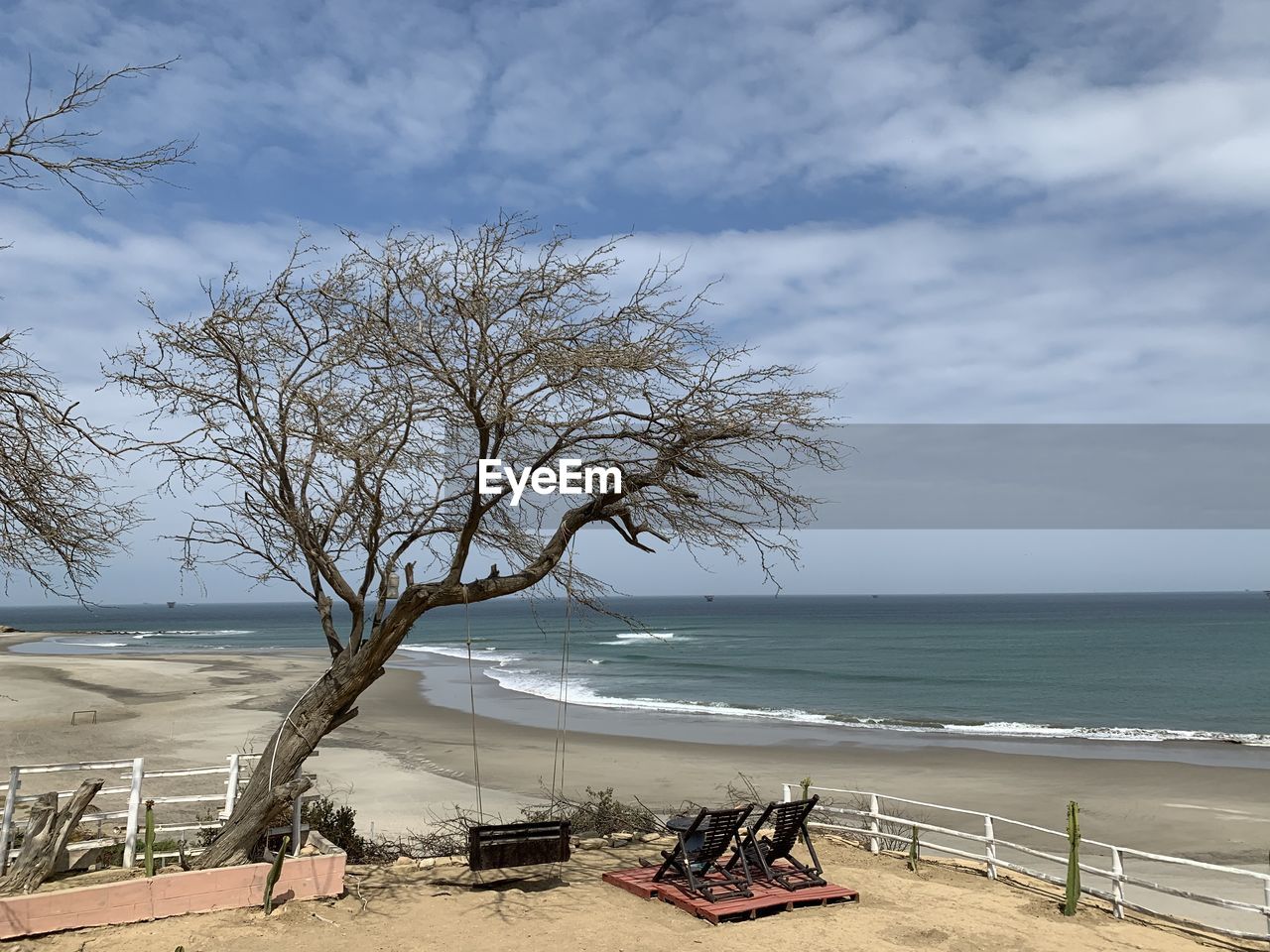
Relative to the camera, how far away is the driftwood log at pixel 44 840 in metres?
7.82

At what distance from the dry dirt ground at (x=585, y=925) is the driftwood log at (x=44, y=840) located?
68 cm

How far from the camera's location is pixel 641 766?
78.8 feet

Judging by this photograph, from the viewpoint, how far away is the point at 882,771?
23.8m

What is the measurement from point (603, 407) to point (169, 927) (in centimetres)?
553

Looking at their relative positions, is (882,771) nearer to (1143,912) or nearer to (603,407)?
(1143,912)

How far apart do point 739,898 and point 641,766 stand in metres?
15.8

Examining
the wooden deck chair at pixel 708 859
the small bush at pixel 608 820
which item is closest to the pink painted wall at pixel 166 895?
the wooden deck chair at pixel 708 859

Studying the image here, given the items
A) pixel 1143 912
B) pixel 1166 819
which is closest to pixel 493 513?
pixel 1143 912

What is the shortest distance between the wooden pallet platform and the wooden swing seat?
2.50 feet

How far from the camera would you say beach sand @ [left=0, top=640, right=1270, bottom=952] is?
8148 millimetres

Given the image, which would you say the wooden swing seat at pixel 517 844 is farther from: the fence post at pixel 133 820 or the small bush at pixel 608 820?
the fence post at pixel 133 820

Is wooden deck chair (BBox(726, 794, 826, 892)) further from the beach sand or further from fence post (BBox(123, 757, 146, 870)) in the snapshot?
fence post (BBox(123, 757, 146, 870))

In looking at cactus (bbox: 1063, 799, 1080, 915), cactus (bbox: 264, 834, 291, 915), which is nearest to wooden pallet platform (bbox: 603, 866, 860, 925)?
cactus (bbox: 1063, 799, 1080, 915)

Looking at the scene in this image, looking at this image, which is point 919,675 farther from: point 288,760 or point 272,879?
point 272,879
